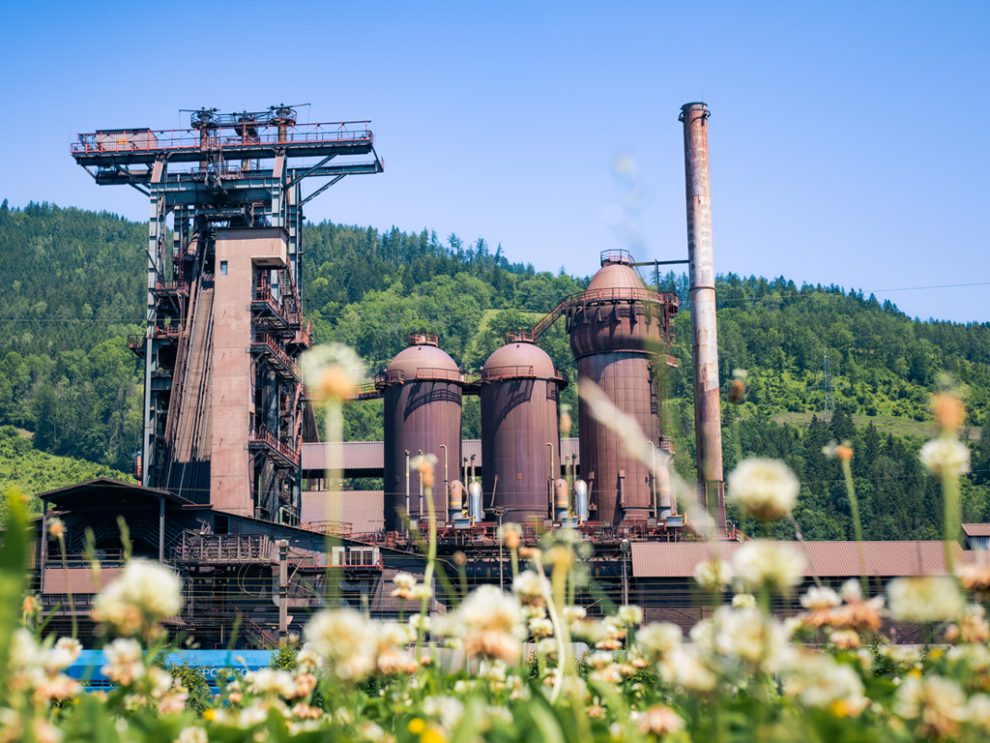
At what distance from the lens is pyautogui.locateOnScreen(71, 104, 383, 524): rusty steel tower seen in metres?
52.0

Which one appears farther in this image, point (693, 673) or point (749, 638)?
point (693, 673)

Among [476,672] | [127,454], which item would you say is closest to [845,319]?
[127,454]

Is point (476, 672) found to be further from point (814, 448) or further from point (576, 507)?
point (814, 448)

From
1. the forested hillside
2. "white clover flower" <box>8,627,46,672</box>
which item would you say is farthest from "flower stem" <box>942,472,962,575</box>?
the forested hillside

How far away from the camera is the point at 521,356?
194 ft

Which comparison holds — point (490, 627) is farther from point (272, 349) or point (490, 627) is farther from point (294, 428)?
point (294, 428)

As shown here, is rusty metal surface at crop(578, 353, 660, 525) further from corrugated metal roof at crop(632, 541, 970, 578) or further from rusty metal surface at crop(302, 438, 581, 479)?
rusty metal surface at crop(302, 438, 581, 479)

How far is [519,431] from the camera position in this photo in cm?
5766

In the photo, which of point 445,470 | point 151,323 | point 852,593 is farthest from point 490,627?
point 151,323

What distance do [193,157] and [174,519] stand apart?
20444 mm

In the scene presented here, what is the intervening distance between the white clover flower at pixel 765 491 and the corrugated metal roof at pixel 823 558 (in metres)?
43.3

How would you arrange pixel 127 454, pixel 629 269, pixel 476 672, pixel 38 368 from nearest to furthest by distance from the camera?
pixel 476 672, pixel 629 269, pixel 127 454, pixel 38 368

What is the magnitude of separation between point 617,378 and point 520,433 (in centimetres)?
558

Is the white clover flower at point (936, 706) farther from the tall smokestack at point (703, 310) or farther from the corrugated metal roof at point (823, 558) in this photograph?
the tall smokestack at point (703, 310)
